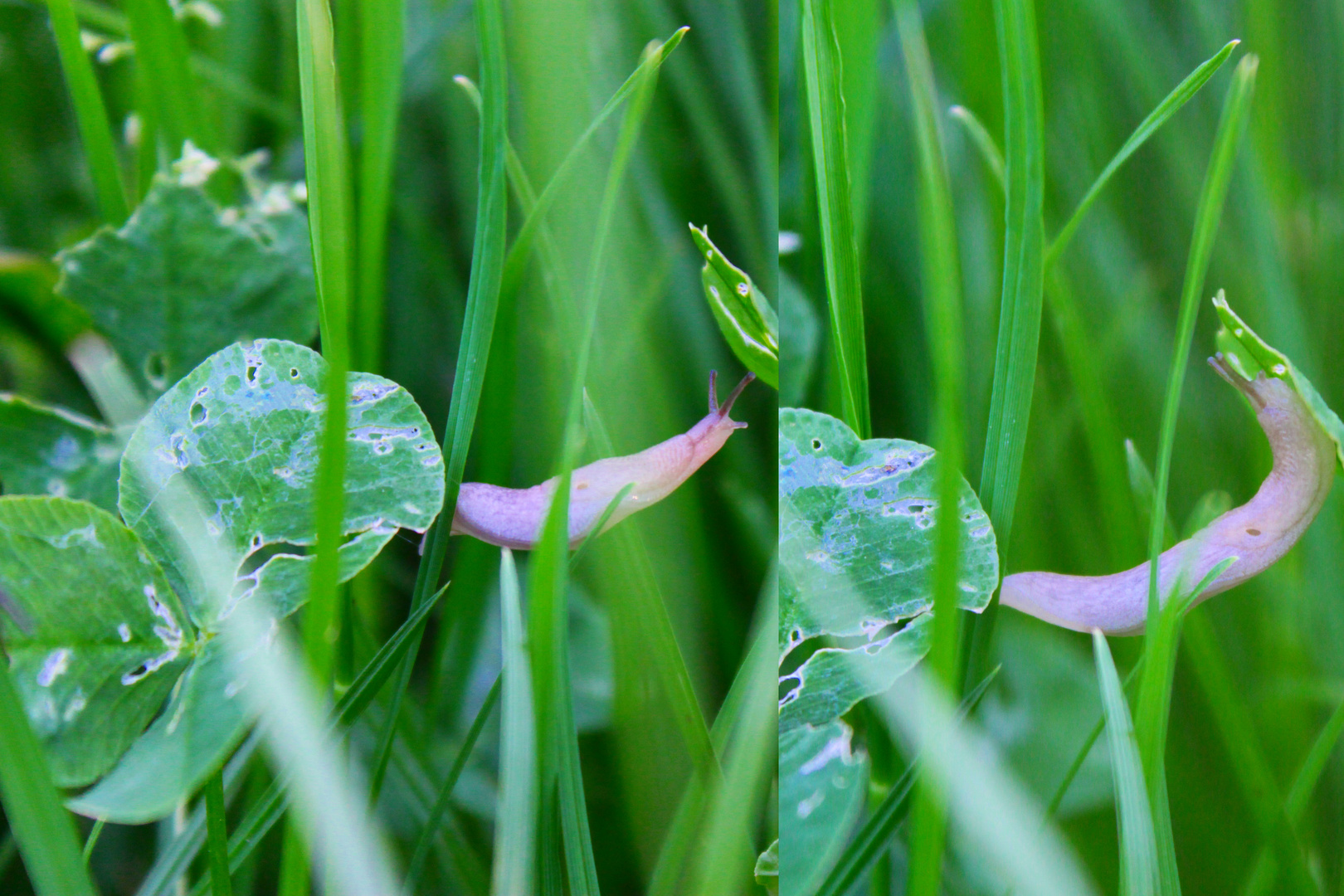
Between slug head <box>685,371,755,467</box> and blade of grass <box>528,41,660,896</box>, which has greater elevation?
slug head <box>685,371,755,467</box>

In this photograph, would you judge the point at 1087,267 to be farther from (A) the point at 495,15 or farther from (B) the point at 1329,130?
(A) the point at 495,15

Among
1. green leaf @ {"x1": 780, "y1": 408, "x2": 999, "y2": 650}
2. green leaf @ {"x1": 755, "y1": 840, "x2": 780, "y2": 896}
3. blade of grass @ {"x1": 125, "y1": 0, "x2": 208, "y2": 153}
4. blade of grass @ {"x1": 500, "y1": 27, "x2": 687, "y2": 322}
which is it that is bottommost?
green leaf @ {"x1": 755, "y1": 840, "x2": 780, "y2": 896}

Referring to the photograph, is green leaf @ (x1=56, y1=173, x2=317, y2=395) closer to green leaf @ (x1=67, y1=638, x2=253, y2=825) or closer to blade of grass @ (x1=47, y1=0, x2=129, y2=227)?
blade of grass @ (x1=47, y1=0, x2=129, y2=227)

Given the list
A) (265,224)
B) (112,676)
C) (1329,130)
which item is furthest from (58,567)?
(1329,130)

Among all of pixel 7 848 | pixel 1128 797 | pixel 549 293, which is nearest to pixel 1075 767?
pixel 1128 797

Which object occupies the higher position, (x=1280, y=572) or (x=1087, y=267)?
(x=1087, y=267)

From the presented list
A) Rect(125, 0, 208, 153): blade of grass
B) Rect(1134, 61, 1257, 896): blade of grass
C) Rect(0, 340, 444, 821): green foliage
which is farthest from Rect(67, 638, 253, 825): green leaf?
Rect(1134, 61, 1257, 896): blade of grass

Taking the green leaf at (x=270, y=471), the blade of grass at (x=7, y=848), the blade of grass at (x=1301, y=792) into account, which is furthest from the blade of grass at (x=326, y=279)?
the blade of grass at (x=1301, y=792)

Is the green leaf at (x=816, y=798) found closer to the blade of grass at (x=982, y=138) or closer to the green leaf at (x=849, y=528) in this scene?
the green leaf at (x=849, y=528)
